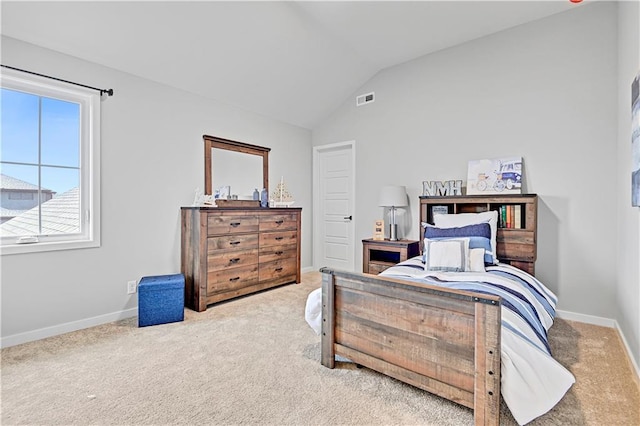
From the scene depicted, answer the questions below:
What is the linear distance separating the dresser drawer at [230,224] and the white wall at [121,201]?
18.7 inches

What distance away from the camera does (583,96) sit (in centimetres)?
306

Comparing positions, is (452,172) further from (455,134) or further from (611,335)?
(611,335)

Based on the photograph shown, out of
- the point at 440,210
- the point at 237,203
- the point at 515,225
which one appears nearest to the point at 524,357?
the point at 515,225

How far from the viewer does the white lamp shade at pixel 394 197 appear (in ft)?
13.2

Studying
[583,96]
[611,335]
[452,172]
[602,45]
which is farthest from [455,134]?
[611,335]

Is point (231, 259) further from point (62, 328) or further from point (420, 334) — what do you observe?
point (420, 334)

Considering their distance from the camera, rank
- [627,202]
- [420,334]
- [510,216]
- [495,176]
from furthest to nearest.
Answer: [495,176], [510,216], [627,202], [420,334]

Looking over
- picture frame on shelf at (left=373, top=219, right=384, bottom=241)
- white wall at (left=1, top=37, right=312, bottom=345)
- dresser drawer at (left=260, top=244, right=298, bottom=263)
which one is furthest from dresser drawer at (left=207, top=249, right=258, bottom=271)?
picture frame on shelf at (left=373, top=219, right=384, bottom=241)

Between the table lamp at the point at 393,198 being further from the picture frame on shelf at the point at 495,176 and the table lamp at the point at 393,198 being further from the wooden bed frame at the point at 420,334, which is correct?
the wooden bed frame at the point at 420,334

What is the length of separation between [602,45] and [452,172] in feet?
5.68

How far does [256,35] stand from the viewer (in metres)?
3.31

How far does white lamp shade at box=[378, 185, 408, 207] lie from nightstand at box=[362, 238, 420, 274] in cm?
48

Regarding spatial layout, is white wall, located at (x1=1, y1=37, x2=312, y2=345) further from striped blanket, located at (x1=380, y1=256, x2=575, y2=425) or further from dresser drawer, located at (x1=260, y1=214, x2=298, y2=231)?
striped blanket, located at (x1=380, y1=256, x2=575, y2=425)

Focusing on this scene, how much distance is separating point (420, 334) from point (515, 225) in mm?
2146
